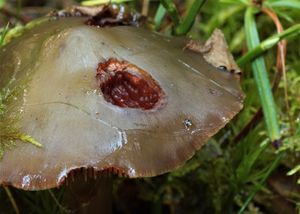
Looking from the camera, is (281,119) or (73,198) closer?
(73,198)

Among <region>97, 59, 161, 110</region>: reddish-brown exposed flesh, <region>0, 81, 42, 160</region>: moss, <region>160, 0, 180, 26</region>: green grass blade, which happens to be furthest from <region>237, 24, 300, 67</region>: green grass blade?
<region>0, 81, 42, 160</region>: moss

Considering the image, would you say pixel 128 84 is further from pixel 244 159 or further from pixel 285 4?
pixel 285 4

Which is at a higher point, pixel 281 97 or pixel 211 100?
pixel 211 100

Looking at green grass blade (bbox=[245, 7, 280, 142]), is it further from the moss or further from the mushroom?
the moss

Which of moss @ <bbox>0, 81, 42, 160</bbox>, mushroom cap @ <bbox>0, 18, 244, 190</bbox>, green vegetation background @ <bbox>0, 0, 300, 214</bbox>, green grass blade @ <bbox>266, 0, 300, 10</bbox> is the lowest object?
green vegetation background @ <bbox>0, 0, 300, 214</bbox>

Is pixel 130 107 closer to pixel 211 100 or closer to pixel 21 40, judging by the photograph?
pixel 211 100

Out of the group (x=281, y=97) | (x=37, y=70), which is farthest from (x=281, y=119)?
(x=37, y=70)

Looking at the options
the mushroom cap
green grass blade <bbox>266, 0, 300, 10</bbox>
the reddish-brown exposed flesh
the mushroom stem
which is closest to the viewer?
the mushroom cap
